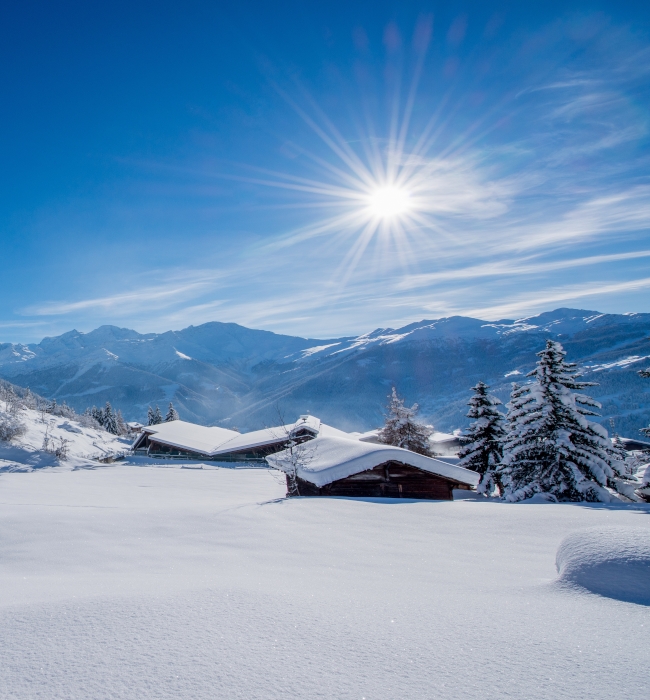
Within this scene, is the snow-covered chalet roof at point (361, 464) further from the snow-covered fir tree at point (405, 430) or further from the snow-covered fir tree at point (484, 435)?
the snow-covered fir tree at point (405, 430)

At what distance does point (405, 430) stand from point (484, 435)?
8816 mm

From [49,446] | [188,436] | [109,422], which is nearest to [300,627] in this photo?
[49,446]

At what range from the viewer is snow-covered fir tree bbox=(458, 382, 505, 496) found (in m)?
29.7

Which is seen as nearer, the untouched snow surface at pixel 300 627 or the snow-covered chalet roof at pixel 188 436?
the untouched snow surface at pixel 300 627

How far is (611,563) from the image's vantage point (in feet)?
13.2

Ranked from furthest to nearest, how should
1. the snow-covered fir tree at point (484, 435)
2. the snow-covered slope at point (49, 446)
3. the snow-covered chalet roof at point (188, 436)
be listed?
the snow-covered chalet roof at point (188, 436) < the snow-covered slope at point (49, 446) < the snow-covered fir tree at point (484, 435)

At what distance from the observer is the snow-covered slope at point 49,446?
3000cm

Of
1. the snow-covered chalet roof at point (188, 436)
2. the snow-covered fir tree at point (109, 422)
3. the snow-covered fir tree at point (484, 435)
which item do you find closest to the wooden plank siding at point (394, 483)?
the snow-covered fir tree at point (484, 435)

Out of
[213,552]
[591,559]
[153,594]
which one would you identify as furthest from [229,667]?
[213,552]

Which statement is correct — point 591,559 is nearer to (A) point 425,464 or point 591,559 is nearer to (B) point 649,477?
(A) point 425,464

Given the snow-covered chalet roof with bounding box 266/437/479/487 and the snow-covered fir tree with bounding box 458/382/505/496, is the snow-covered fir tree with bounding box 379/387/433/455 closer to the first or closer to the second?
the snow-covered fir tree with bounding box 458/382/505/496

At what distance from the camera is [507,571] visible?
18.3 feet

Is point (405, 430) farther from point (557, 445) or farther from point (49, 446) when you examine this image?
point (49, 446)

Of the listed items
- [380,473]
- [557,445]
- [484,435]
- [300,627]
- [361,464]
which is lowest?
[300,627]
